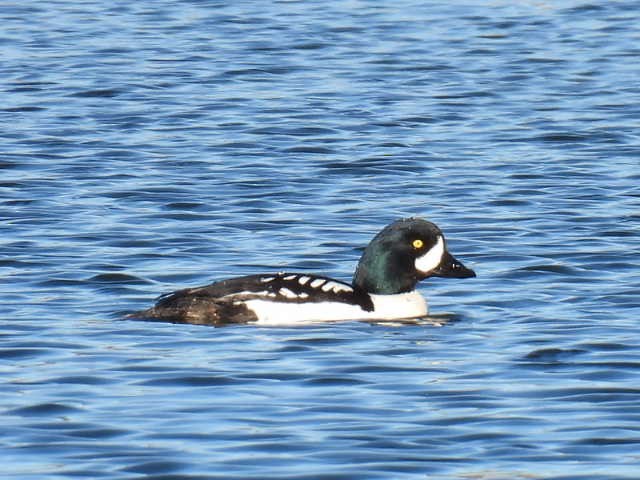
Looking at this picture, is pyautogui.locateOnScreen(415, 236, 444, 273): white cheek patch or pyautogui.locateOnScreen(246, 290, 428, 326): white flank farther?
pyautogui.locateOnScreen(415, 236, 444, 273): white cheek patch

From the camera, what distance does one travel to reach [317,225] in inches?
643

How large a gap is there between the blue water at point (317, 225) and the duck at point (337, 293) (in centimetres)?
17

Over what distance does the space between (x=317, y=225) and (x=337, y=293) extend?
3278 mm

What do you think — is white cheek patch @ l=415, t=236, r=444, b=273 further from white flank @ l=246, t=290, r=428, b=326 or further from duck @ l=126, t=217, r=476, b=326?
white flank @ l=246, t=290, r=428, b=326

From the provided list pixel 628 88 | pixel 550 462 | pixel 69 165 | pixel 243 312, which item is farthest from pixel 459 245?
pixel 628 88

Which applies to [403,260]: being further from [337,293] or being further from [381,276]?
[337,293]

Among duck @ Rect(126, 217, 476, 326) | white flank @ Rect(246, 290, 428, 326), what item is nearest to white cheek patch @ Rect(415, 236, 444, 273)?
duck @ Rect(126, 217, 476, 326)

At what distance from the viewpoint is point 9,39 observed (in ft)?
90.9

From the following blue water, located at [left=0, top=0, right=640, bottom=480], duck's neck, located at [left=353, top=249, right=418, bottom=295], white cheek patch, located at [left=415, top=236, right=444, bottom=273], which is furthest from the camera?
white cheek patch, located at [left=415, top=236, right=444, bottom=273]

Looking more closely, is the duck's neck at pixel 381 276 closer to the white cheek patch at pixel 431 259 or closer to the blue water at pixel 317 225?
the white cheek patch at pixel 431 259

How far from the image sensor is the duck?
12656mm

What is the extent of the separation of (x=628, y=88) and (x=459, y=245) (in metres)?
8.82

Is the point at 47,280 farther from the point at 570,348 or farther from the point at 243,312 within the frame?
the point at 570,348

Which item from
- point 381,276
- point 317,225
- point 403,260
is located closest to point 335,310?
point 381,276
